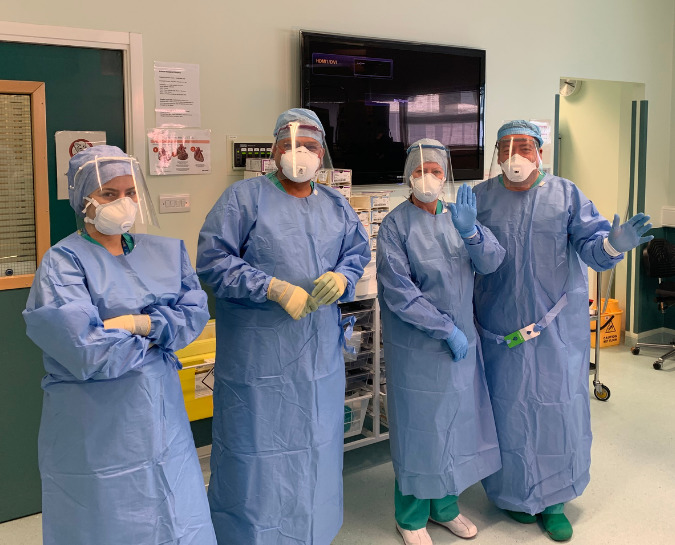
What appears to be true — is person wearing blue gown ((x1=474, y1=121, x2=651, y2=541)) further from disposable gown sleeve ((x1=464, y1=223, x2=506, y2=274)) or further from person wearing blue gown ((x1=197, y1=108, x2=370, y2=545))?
person wearing blue gown ((x1=197, y1=108, x2=370, y2=545))

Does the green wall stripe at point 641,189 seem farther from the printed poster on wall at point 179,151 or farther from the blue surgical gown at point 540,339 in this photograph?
the printed poster on wall at point 179,151

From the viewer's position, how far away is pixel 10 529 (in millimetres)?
2830

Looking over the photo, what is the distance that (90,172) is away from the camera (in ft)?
6.08

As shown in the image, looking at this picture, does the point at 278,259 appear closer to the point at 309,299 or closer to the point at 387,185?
the point at 309,299

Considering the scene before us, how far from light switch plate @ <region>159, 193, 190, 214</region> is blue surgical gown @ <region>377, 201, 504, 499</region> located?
96 centimetres

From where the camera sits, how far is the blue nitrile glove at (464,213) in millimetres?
2465

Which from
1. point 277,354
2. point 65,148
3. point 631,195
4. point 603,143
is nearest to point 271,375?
point 277,354

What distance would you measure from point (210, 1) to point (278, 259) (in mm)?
1415

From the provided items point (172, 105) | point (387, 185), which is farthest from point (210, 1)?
point (387, 185)

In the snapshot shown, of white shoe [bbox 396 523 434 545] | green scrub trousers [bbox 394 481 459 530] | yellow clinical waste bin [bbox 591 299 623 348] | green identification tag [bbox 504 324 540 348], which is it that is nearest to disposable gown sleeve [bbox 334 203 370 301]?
green identification tag [bbox 504 324 540 348]

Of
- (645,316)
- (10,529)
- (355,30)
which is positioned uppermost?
(355,30)

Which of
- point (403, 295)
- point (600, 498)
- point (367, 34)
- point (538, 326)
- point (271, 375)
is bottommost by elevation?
point (600, 498)

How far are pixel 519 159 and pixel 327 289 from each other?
995 mm

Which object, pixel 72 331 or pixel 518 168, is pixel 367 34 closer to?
pixel 518 168
